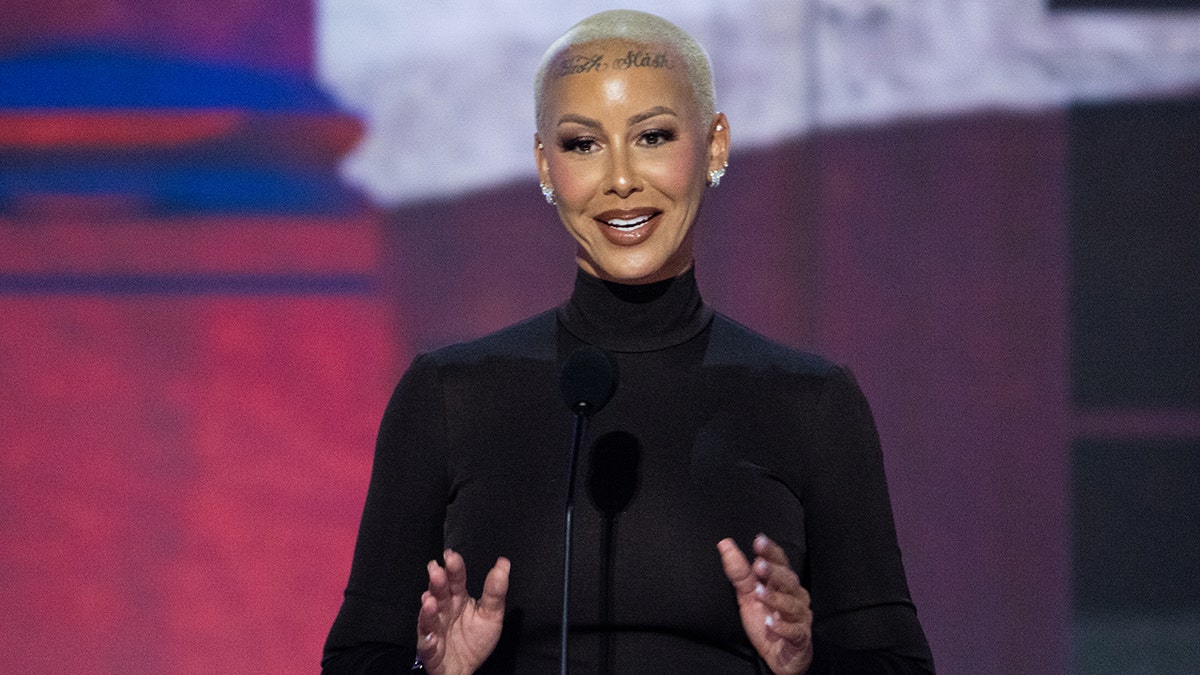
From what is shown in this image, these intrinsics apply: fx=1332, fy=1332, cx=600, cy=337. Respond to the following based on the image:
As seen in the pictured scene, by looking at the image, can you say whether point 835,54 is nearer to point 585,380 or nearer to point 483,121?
point 483,121

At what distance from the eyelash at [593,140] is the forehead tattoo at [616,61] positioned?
0.06 m

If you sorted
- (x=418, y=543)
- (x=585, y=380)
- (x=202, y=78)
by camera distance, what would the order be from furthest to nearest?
(x=202, y=78) < (x=418, y=543) < (x=585, y=380)

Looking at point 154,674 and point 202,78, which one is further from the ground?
point 202,78

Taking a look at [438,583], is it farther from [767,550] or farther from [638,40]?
[638,40]

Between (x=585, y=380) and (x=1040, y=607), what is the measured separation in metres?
1.51

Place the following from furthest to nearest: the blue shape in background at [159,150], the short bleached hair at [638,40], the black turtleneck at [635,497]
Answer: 1. the blue shape in background at [159,150]
2. the short bleached hair at [638,40]
3. the black turtleneck at [635,497]

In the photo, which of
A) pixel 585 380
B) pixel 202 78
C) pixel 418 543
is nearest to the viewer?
pixel 585 380

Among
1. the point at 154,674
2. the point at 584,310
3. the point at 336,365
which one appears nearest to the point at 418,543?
the point at 584,310

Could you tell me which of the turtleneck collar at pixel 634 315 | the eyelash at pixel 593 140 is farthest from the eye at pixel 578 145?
the turtleneck collar at pixel 634 315

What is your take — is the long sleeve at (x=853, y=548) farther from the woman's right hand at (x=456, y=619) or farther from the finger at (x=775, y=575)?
the woman's right hand at (x=456, y=619)

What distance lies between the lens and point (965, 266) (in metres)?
2.29

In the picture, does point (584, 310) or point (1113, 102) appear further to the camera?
point (1113, 102)

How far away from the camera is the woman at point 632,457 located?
1206 mm

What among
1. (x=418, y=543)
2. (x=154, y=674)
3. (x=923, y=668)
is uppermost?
(x=418, y=543)
